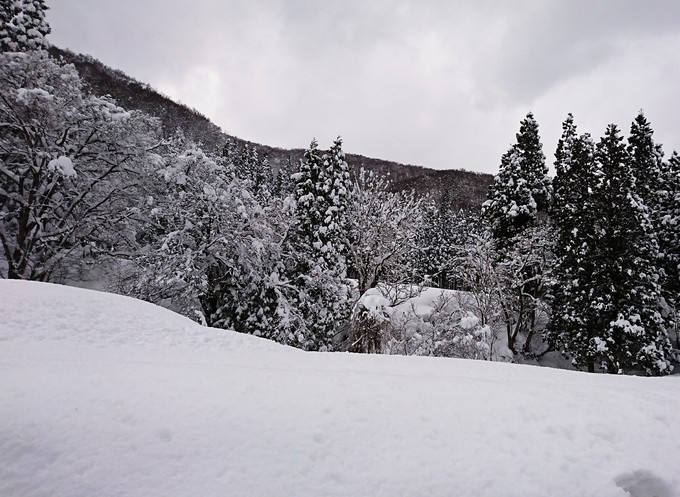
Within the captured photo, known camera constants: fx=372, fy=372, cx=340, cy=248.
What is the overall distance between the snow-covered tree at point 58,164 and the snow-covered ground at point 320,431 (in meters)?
11.6

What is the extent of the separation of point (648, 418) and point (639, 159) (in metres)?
28.4

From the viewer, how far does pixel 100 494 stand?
2.75 m

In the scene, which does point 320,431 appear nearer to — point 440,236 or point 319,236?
point 319,236

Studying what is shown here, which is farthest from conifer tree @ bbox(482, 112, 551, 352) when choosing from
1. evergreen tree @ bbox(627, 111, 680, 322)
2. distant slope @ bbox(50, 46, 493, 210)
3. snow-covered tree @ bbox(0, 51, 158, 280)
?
distant slope @ bbox(50, 46, 493, 210)

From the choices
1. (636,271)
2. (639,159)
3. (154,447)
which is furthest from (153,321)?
(639,159)

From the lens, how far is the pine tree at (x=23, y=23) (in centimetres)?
2069

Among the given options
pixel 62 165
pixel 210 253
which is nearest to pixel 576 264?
pixel 210 253

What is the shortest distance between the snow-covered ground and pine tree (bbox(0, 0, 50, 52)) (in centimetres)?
2463

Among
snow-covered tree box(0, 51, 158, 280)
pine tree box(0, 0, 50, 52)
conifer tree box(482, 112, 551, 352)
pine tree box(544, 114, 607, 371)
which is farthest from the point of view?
conifer tree box(482, 112, 551, 352)

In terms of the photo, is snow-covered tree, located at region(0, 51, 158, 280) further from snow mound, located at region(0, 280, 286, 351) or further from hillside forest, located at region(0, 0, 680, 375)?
snow mound, located at region(0, 280, 286, 351)

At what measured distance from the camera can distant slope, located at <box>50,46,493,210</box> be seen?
8969 cm

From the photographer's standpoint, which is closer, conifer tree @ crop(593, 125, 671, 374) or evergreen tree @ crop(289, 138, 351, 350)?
conifer tree @ crop(593, 125, 671, 374)

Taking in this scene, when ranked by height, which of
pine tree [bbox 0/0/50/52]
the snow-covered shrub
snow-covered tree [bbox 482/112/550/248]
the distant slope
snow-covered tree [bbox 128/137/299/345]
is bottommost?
the snow-covered shrub

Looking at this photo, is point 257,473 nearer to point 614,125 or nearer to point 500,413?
point 500,413
